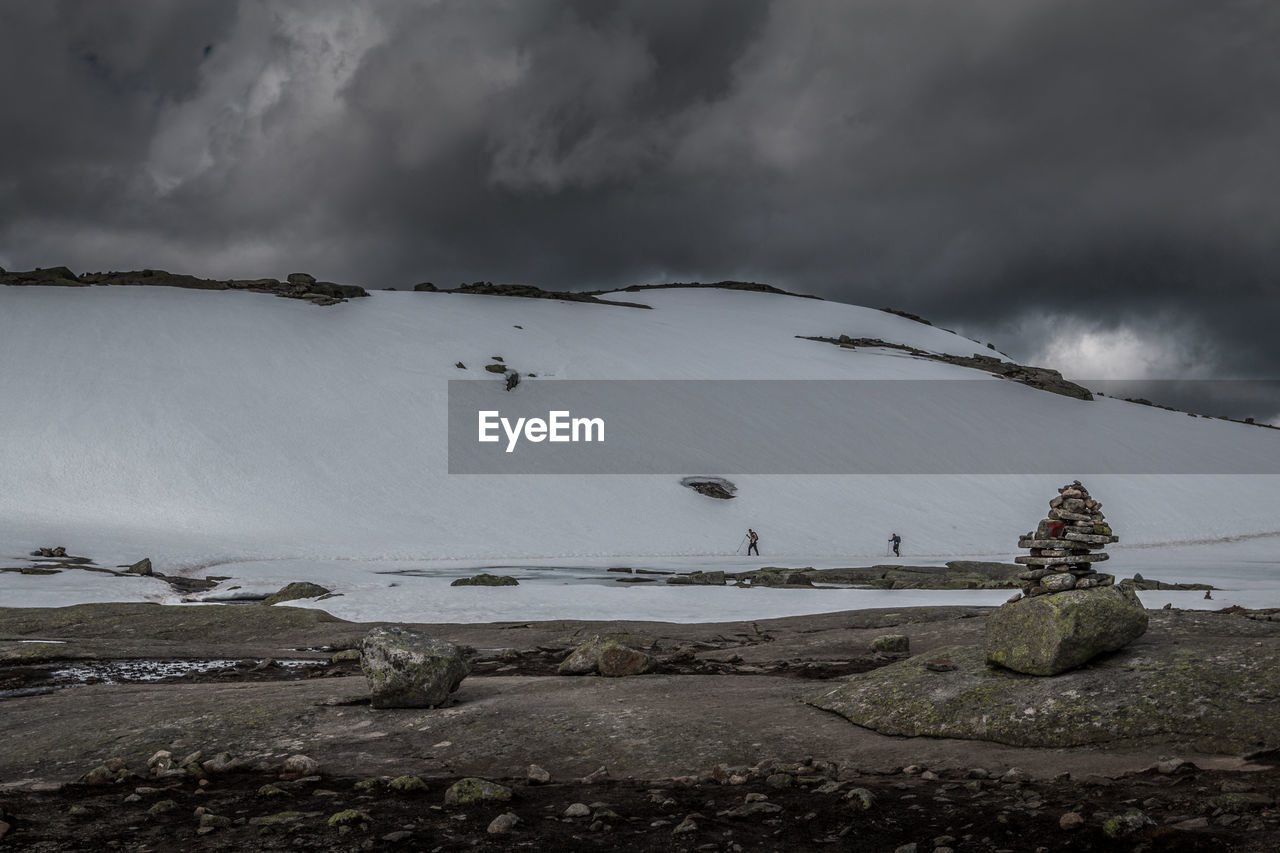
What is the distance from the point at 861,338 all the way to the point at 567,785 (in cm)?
9235

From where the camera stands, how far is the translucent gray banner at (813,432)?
62.4 m

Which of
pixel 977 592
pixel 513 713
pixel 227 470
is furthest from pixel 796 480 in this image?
pixel 513 713

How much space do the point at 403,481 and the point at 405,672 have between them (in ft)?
153

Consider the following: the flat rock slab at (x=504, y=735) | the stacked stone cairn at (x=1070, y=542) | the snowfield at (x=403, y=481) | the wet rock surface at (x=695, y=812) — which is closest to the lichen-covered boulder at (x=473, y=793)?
the wet rock surface at (x=695, y=812)

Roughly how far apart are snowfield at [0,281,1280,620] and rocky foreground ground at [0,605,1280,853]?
14.9 m

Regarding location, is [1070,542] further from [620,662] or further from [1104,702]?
[620,662]

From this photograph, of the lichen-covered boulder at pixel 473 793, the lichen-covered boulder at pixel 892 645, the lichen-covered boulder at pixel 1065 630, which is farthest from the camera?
the lichen-covered boulder at pixel 892 645

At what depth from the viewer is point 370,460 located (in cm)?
5709

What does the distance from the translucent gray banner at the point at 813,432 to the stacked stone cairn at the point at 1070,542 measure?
157 feet

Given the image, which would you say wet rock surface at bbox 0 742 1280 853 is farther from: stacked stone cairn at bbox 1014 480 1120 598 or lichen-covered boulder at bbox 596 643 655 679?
stacked stone cairn at bbox 1014 480 1120 598

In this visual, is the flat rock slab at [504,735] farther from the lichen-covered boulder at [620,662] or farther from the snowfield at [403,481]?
the snowfield at [403,481]

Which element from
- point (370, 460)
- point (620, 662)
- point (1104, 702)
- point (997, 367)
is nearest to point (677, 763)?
point (1104, 702)

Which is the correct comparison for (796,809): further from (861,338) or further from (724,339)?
(861,338)

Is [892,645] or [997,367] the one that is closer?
[892,645]
